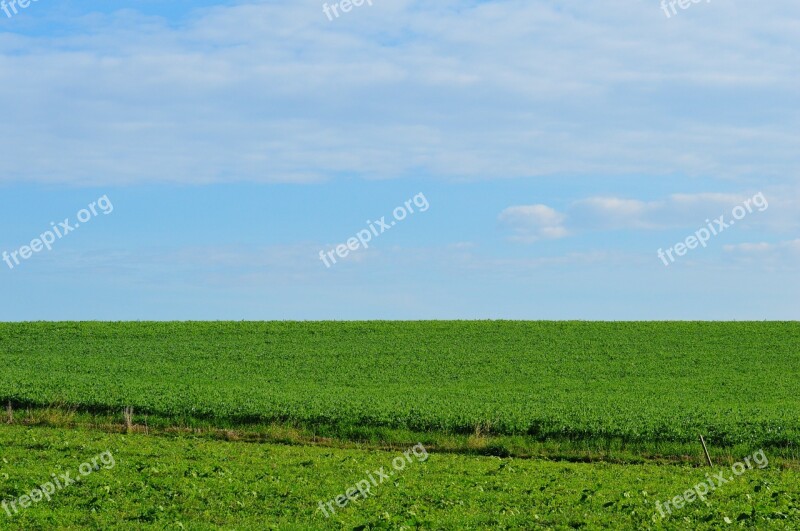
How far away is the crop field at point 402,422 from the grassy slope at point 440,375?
0.17 metres

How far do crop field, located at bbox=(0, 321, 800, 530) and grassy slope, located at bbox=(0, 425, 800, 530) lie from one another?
9 cm

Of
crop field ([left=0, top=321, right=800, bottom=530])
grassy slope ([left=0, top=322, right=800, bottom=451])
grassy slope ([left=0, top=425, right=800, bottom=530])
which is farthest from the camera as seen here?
grassy slope ([left=0, top=322, right=800, bottom=451])

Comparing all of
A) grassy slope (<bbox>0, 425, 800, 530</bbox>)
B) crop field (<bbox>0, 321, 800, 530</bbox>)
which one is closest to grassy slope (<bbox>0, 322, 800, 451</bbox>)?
crop field (<bbox>0, 321, 800, 530</bbox>)

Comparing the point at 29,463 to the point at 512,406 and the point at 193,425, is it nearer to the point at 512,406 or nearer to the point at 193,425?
the point at 193,425

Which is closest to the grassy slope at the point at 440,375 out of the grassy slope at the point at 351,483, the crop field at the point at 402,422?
the crop field at the point at 402,422

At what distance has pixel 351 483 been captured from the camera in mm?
24500

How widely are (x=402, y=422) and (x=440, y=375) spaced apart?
17.7 meters

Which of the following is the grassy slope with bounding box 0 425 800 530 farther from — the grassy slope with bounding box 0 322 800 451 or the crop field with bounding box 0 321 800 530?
the grassy slope with bounding box 0 322 800 451

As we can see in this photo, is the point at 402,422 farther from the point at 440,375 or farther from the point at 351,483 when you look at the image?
the point at 440,375

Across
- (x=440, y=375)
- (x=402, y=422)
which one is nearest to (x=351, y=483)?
(x=402, y=422)

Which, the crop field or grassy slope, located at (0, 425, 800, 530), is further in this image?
the crop field

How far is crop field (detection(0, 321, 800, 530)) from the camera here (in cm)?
2145

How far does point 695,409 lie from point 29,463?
95.3ft

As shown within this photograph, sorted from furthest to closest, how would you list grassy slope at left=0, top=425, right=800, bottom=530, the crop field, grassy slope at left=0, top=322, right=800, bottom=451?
grassy slope at left=0, top=322, right=800, bottom=451 < the crop field < grassy slope at left=0, top=425, right=800, bottom=530
